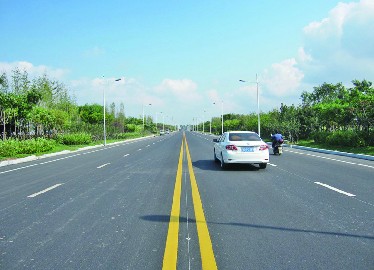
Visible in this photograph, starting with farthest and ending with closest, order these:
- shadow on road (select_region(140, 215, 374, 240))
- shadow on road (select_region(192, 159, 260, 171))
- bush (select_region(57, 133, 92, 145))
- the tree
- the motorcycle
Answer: the tree
bush (select_region(57, 133, 92, 145))
the motorcycle
shadow on road (select_region(192, 159, 260, 171))
shadow on road (select_region(140, 215, 374, 240))

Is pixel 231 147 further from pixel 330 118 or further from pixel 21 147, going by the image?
pixel 330 118

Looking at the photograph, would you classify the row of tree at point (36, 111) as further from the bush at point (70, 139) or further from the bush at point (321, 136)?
the bush at point (321, 136)

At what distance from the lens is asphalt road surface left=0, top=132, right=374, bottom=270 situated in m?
4.75

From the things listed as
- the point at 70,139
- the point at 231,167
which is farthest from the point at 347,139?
the point at 70,139

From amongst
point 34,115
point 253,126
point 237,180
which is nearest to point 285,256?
point 237,180

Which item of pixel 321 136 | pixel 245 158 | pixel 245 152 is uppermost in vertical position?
pixel 321 136

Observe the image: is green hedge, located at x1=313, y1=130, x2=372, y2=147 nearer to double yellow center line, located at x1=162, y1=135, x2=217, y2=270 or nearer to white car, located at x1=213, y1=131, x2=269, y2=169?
white car, located at x1=213, y1=131, x2=269, y2=169

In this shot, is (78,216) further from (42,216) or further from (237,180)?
(237,180)

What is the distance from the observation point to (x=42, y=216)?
7.26 m

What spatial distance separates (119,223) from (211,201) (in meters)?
2.59

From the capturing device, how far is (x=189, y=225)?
6402mm

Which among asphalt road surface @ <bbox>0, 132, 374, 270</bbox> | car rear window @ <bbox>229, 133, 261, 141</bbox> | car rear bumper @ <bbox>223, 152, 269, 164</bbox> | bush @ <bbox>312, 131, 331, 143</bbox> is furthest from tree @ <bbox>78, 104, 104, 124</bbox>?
asphalt road surface @ <bbox>0, 132, 374, 270</bbox>

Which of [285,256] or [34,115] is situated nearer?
[285,256]

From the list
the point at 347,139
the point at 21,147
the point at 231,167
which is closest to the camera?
the point at 231,167
